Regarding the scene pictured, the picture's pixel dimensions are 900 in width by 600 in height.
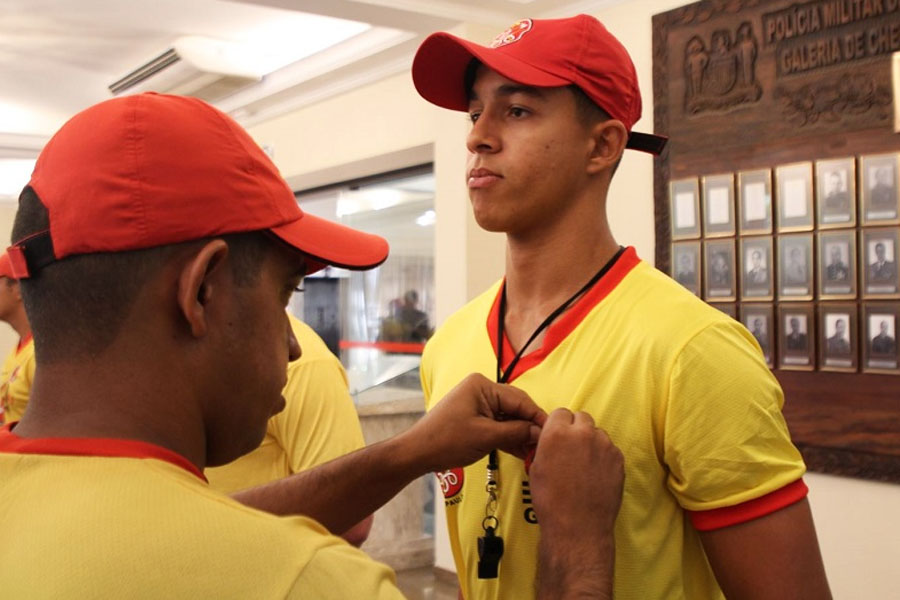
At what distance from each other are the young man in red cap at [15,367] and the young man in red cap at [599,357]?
1.78 metres

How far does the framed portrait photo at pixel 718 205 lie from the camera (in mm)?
3758

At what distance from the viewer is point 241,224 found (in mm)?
876

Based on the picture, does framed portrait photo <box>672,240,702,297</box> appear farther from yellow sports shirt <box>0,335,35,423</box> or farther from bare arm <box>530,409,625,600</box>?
bare arm <box>530,409,625,600</box>

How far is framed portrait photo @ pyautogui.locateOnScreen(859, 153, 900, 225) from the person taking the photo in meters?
3.24

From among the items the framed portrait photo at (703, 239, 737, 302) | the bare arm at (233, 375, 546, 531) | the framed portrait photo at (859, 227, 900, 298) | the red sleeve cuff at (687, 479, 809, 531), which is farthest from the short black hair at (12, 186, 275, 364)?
the framed portrait photo at (703, 239, 737, 302)

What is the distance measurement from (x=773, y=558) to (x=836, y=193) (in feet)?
8.35

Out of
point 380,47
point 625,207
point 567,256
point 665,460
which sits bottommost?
point 665,460

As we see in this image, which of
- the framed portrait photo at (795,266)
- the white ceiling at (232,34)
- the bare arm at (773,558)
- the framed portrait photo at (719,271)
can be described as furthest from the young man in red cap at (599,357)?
the white ceiling at (232,34)

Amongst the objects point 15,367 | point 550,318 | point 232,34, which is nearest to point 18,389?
point 15,367

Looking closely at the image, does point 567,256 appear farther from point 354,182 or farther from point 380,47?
point 354,182

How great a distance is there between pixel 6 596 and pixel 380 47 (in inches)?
190

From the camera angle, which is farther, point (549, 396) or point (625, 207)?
point (625, 207)

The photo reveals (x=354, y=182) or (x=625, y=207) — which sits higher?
(x=354, y=182)

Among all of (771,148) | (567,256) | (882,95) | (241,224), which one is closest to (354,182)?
(771,148)
